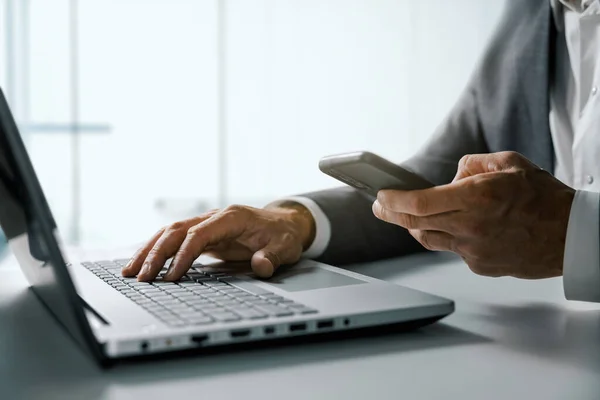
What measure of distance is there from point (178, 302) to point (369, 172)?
0.70 feet

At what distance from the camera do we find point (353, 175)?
2.16 ft

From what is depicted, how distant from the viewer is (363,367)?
49 centimetres

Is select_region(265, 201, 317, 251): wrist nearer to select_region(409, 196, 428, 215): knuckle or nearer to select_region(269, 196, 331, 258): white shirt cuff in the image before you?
select_region(269, 196, 331, 258): white shirt cuff

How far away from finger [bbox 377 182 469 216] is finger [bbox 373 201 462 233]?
0.04 ft

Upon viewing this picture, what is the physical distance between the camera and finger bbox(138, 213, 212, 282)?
730mm

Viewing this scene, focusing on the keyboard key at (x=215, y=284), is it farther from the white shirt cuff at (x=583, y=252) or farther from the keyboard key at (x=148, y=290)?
the white shirt cuff at (x=583, y=252)

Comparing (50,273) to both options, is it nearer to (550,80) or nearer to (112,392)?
(112,392)

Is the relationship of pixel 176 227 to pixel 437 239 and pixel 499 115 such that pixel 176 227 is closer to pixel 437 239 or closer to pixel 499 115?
pixel 437 239

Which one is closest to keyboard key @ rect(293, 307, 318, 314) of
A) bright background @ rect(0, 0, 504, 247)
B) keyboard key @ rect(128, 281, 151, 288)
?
keyboard key @ rect(128, 281, 151, 288)

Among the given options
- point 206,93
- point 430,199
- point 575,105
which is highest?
point 206,93

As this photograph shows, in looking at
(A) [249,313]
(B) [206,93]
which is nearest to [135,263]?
(A) [249,313]

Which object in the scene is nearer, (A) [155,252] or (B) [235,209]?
(A) [155,252]

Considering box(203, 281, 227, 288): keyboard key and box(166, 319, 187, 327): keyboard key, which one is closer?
box(166, 319, 187, 327): keyboard key

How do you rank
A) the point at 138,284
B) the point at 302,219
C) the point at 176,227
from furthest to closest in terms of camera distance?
the point at 302,219
the point at 176,227
the point at 138,284
